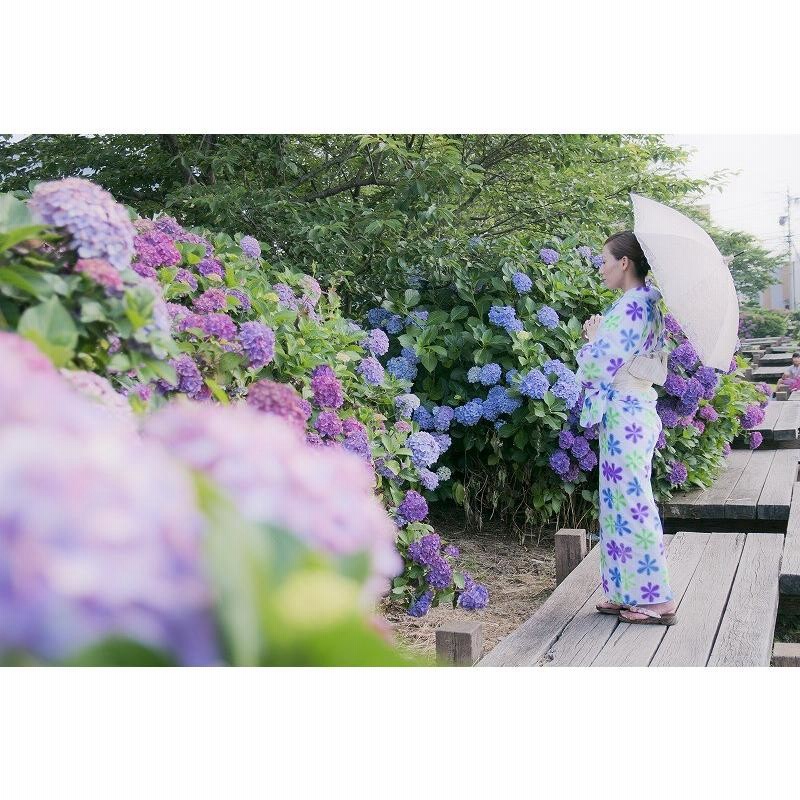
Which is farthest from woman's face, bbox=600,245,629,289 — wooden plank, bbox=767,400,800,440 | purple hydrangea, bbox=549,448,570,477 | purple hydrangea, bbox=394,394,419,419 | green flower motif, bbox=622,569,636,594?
wooden plank, bbox=767,400,800,440

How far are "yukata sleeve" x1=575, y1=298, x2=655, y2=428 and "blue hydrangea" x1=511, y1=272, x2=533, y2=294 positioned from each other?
1404 mm

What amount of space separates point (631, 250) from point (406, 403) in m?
1.09

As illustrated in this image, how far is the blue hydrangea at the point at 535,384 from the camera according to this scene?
3.67 m

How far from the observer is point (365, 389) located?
3.04 metres

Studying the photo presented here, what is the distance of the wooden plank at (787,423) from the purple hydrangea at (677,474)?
1447mm

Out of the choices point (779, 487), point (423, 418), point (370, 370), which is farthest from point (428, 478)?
point (779, 487)

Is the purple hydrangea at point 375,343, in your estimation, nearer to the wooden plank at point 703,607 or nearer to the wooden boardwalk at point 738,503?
the wooden plank at point 703,607

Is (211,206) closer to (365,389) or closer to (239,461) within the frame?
(365,389)

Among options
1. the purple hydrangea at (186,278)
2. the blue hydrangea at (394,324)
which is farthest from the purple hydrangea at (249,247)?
the blue hydrangea at (394,324)

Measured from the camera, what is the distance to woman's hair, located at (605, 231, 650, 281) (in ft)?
8.16

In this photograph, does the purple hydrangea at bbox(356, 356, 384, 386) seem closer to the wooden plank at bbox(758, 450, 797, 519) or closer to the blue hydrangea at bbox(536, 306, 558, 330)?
the blue hydrangea at bbox(536, 306, 558, 330)
